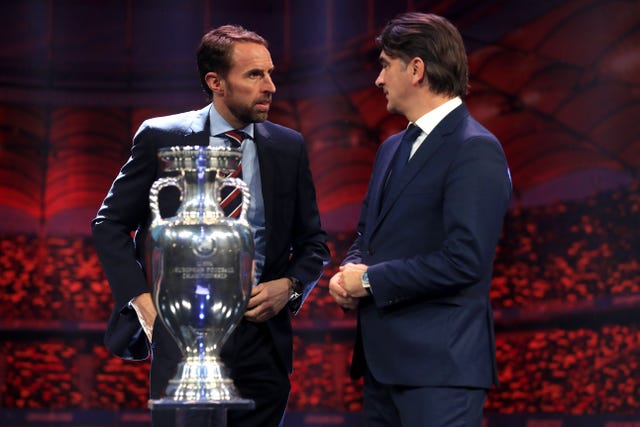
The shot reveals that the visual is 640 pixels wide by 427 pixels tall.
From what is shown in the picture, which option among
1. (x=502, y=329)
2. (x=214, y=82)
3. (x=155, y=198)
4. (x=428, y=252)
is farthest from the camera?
(x=502, y=329)

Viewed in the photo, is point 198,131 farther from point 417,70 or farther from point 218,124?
point 417,70

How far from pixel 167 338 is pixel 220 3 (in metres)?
2.86

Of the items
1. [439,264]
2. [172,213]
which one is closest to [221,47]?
[172,213]

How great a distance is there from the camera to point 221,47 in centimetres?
266

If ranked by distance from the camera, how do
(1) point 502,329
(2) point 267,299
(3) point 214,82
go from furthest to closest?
(1) point 502,329, (3) point 214,82, (2) point 267,299

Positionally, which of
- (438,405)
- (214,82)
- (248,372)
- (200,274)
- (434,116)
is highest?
(214,82)

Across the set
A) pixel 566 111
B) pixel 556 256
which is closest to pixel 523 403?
pixel 556 256

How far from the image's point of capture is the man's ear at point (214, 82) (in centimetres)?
265

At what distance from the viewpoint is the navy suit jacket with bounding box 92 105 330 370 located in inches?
99.0

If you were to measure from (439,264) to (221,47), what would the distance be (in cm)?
93

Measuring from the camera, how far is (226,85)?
2635 millimetres

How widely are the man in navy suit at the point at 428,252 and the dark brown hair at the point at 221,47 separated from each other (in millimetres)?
482

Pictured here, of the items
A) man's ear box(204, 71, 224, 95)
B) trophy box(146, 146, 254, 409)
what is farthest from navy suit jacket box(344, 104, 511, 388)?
man's ear box(204, 71, 224, 95)

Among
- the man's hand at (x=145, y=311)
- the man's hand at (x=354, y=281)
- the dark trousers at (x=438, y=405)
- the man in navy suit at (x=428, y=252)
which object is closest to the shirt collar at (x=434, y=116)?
the man in navy suit at (x=428, y=252)
